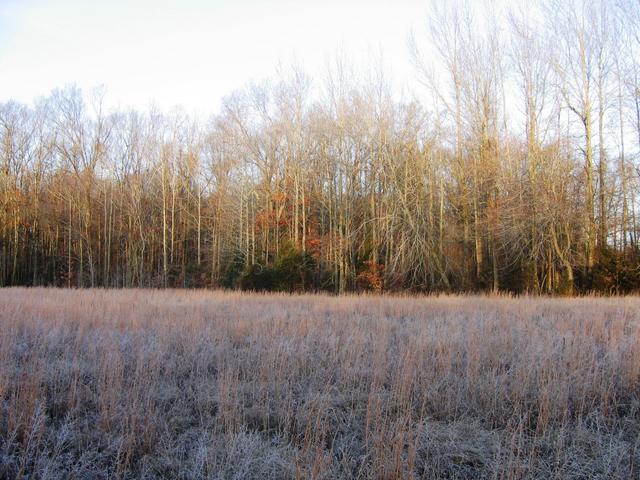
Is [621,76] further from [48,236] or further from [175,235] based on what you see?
[48,236]

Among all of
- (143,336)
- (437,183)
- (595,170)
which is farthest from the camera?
(437,183)

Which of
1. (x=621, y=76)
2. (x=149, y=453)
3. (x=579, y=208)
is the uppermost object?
(x=621, y=76)

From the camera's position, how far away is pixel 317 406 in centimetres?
385

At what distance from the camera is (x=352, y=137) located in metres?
20.9

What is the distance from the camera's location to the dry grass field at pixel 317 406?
2.94 m

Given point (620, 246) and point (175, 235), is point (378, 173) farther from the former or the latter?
point (175, 235)

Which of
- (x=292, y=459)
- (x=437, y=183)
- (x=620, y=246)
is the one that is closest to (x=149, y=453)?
Answer: (x=292, y=459)

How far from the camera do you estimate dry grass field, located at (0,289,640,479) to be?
2.94 m

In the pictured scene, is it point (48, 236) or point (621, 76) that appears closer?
point (621, 76)

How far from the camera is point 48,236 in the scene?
30.8 meters

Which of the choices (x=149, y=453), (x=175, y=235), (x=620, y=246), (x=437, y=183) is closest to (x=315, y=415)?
(x=149, y=453)

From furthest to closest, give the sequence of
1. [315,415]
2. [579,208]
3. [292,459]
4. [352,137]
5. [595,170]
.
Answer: [352,137], [595,170], [579,208], [315,415], [292,459]

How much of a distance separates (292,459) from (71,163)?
33.9 m

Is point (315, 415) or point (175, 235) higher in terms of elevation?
point (175, 235)
